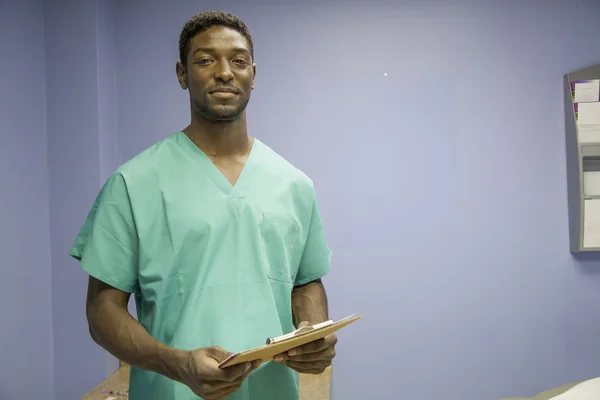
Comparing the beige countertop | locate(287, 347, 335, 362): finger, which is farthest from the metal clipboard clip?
the beige countertop

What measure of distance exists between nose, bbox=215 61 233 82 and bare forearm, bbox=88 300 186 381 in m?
0.47

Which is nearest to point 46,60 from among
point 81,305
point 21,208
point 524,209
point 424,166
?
point 21,208

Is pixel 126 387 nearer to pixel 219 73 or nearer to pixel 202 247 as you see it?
pixel 202 247

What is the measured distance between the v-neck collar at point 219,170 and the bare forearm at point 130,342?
30 centimetres

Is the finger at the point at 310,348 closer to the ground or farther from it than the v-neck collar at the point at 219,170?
closer to the ground

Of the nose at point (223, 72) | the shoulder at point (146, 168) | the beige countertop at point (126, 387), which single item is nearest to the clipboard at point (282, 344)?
the shoulder at point (146, 168)

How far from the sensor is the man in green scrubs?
1.14 metres

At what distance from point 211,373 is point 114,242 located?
0.34 meters

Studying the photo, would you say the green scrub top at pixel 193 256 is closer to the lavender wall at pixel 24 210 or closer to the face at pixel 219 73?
the face at pixel 219 73

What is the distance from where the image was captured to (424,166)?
7.42 feet

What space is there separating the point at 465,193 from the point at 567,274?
48 centimetres

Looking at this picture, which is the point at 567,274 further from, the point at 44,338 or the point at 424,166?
the point at 44,338

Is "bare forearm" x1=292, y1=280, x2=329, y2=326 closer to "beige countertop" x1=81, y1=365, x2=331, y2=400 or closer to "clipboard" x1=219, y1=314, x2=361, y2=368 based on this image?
"clipboard" x1=219, y1=314, x2=361, y2=368

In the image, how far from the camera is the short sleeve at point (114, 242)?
1141mm
